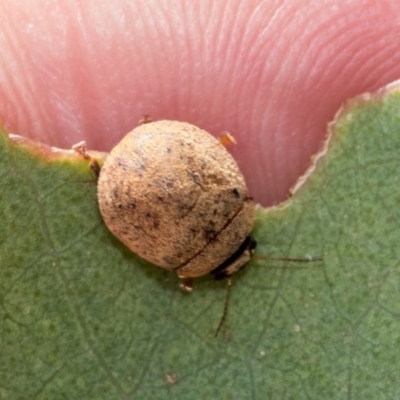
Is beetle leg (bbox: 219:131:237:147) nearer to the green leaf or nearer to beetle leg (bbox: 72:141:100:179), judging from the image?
the green leaf

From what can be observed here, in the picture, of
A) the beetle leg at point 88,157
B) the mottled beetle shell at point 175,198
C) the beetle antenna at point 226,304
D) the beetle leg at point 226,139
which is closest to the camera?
the mottled beetle shell at point 175,198

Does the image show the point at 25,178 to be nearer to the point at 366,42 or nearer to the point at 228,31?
the point at 228,31

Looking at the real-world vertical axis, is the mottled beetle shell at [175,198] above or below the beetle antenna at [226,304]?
above

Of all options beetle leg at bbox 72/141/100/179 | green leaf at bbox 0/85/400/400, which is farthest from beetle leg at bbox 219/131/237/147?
beetle leg at bbox 72/141/100/179

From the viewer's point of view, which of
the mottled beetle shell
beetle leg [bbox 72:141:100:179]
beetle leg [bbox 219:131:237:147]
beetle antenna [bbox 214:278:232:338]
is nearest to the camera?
the mottled beetle shell

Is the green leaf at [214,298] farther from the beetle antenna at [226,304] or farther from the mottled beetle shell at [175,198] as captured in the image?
the mottled beetle shell at [175,198]

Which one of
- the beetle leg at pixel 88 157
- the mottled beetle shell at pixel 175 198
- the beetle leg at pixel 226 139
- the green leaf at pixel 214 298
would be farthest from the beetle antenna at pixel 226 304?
the beetle leg at pixel 88 157

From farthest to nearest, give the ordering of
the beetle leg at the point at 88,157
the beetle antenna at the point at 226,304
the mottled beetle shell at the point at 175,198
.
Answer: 1. the beetle antenna at the point at 226,304
2. the beetle leg at the point at 88,157
3. the mottled beetle shell at the point at 175,198
